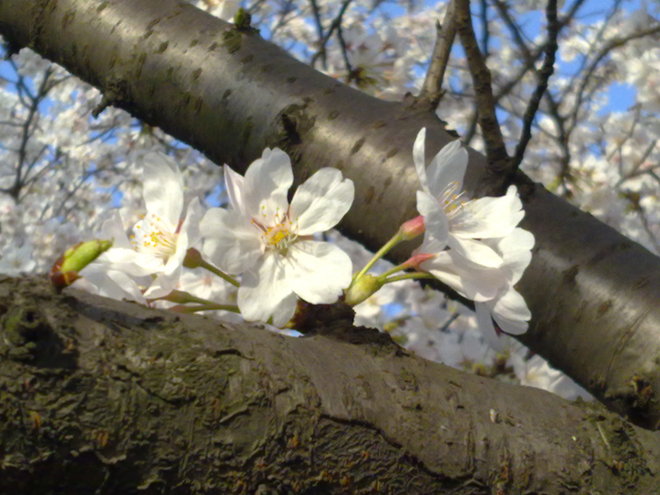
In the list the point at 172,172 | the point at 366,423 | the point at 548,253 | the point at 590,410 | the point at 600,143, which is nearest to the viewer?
the point at 366,423

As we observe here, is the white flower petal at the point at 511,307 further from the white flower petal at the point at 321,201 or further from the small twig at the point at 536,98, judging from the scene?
the small twig at the point at 536,98

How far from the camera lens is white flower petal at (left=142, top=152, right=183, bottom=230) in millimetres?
1057

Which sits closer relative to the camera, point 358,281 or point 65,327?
point 65,327

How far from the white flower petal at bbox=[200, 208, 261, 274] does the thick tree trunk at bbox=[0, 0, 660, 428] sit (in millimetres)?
577

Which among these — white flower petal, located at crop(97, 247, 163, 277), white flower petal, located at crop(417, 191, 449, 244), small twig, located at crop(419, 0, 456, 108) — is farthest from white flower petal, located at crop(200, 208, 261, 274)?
small twig, located at crop(419, 0, 456, 108)

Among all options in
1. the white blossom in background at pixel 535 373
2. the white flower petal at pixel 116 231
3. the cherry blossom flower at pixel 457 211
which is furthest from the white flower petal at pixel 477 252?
the white blossom in background at pixel 535 373

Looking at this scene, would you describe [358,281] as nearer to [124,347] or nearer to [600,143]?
[124,347]

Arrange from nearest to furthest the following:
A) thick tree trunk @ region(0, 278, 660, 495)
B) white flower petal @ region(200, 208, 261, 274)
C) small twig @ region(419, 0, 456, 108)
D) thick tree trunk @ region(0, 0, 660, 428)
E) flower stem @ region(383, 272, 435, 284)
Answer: thick tree trunk @ region(0, 278, 660, 495) < white flower petal @ region(200, 208, 261, 274) < flower stem @ region(383, 272, 435, 284) < thick tree trunk @ region(0, 0, 660, 428) < small twig @ region(419, 0, 456, 108)

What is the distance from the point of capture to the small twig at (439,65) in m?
1.63

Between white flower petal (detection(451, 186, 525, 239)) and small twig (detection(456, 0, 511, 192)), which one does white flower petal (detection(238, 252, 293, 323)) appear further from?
small twig (detection(456, 0, 511, 192))

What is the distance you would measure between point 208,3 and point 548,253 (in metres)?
1.78

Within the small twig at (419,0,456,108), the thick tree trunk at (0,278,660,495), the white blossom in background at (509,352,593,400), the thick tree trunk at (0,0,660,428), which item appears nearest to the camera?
the thick tree trunk at (0,278,660,495)

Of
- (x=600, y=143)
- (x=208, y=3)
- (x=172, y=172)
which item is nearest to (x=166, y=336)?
(x=172, y=172)

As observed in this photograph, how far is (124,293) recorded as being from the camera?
1.01 meters
